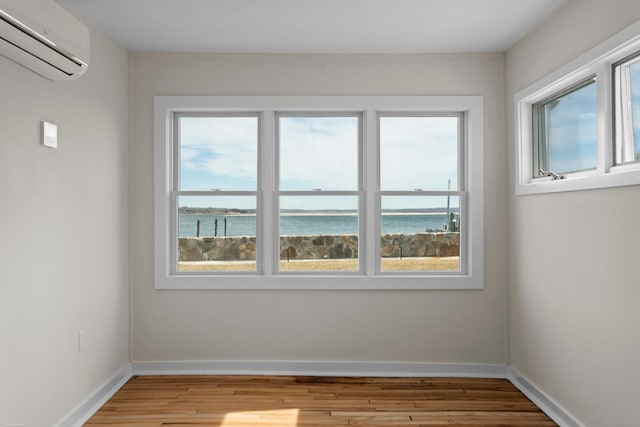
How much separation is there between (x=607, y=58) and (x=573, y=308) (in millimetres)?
1435

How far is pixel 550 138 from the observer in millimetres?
3121

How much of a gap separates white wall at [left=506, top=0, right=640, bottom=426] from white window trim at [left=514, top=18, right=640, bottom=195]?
0.19 feet

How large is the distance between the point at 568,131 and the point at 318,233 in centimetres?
198

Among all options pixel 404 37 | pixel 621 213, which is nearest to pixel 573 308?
pixel 621 213

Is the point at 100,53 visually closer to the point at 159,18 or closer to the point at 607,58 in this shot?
the point at 159,18

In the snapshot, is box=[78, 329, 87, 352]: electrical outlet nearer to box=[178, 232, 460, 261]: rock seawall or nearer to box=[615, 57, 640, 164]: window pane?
box=[178, 232, 460, 261]: rock seawall

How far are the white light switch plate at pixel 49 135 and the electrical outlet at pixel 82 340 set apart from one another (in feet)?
3.94

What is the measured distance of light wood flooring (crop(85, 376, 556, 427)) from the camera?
2.87 m

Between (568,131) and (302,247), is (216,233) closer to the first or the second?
(302,247)

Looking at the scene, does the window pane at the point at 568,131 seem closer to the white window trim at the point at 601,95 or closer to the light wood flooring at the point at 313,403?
the white window trim at the point at 601,95

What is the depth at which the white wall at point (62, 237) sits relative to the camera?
7.45ft

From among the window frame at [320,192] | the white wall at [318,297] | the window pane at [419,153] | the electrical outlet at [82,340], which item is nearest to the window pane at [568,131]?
the white wall at [318,297]

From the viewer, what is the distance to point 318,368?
11.9 feet

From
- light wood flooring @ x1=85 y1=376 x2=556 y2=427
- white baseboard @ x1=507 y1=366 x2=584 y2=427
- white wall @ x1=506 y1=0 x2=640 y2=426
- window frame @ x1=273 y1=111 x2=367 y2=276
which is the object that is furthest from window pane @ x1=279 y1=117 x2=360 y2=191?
white baseboard @ x1=507 y1=366 x2=584 y2=427
